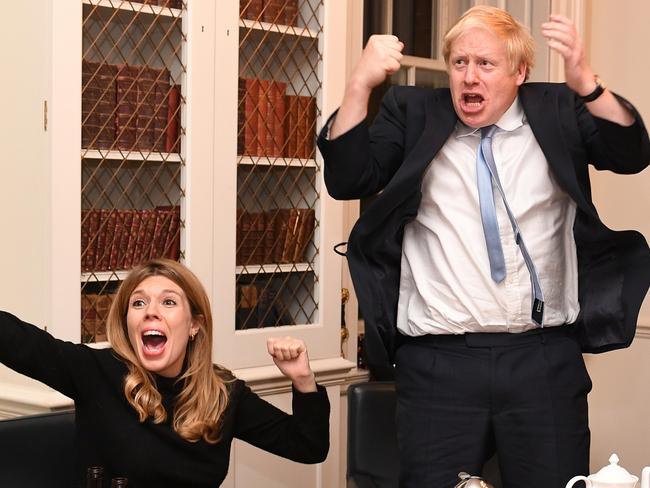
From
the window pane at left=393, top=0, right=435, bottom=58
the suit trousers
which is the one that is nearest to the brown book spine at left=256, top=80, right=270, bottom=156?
the suit trousers

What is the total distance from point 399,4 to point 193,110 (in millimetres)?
1447

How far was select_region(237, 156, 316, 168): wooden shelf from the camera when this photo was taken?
2.81 m

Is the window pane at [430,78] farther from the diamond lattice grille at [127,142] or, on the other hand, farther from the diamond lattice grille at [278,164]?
the diamond lattice grille at [127,142]

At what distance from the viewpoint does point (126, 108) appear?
2535 millimetres

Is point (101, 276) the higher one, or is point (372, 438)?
point (101, 276)

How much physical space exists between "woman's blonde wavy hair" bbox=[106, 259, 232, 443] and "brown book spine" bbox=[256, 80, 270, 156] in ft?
2.55

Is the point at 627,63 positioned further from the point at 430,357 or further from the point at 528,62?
the point at 430,357

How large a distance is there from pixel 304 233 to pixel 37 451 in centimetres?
127

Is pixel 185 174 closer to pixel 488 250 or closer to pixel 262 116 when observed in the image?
pixel 262 116

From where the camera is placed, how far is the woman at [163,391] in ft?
6.37

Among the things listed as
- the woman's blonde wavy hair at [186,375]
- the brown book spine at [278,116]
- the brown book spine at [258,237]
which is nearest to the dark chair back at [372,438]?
the woman's blonde wavy hair at [186,375]

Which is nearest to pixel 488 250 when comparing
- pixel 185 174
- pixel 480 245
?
pixel 480 245

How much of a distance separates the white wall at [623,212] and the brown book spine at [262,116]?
1540 millimetres

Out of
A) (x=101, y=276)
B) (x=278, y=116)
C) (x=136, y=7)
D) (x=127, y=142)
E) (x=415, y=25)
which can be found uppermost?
(x=415, y=25)
